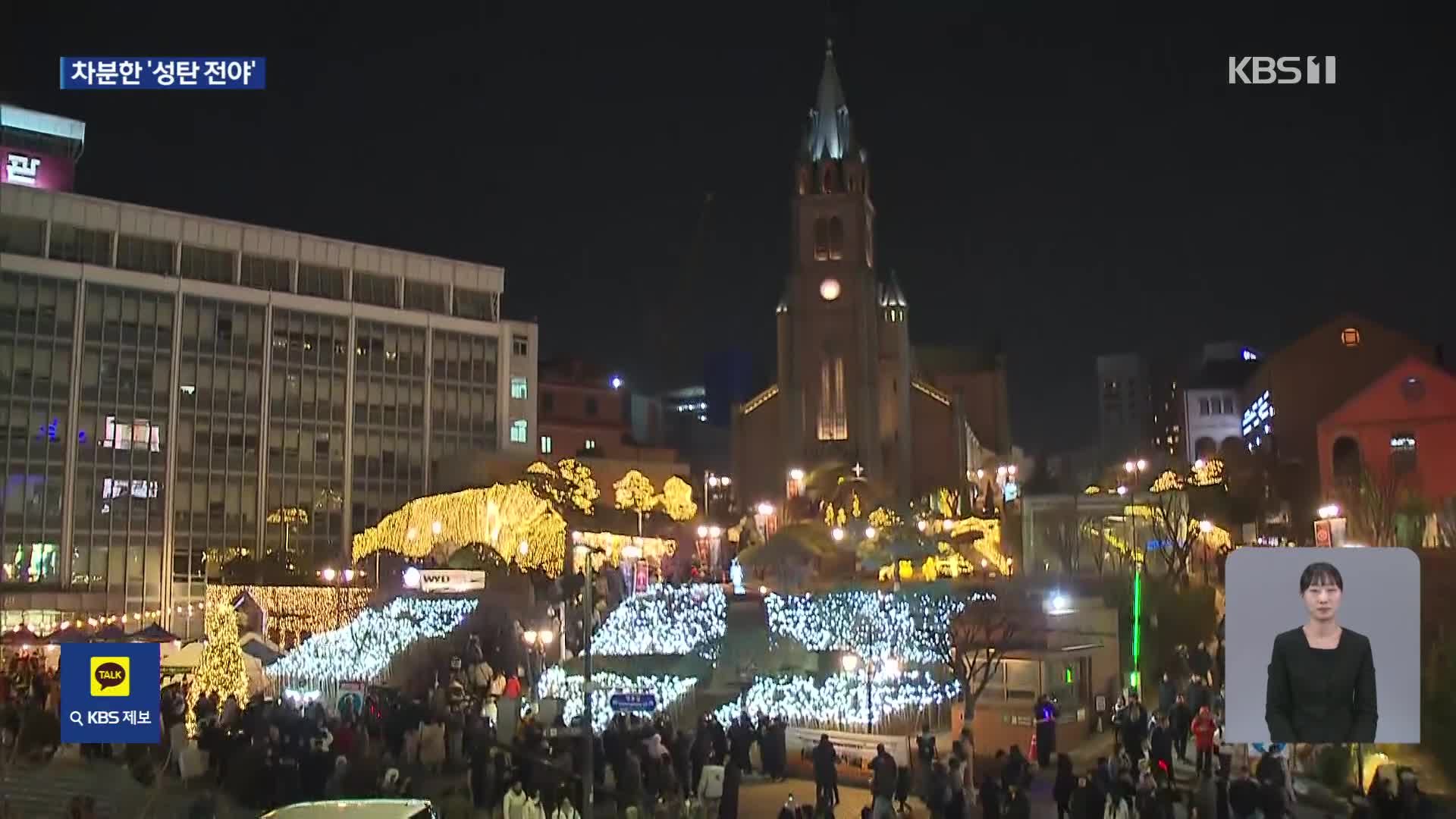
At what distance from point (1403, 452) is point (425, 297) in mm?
43100

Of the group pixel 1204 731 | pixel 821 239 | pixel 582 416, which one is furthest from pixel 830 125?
pixel 1204 731

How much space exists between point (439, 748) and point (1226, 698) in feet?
38.5

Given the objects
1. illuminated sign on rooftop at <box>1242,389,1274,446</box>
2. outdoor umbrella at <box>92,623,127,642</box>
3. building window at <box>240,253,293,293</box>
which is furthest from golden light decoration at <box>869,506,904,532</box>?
building window at <box>240,253,293,293</box>

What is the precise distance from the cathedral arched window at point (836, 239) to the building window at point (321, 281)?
24643 mm

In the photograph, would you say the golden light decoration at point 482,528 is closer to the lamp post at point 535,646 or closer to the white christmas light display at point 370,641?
the lamp post at point 535,646

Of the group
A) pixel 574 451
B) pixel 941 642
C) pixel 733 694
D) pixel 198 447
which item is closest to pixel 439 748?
pixel 733 694

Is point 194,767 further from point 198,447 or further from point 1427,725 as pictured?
point 198,447

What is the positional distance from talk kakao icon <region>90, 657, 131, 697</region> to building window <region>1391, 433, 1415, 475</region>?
38404 millimetres

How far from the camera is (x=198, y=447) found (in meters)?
57.6

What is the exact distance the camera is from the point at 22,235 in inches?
2095

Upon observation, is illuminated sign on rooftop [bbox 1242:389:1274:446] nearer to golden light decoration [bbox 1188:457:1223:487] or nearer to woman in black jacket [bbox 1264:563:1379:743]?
golden light decoration [bbox 1188:457:1223:487]

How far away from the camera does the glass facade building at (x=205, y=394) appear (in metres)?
52.9

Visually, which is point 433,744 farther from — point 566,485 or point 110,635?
point 566,485

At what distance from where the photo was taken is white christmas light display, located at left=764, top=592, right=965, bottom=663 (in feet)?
84.3
